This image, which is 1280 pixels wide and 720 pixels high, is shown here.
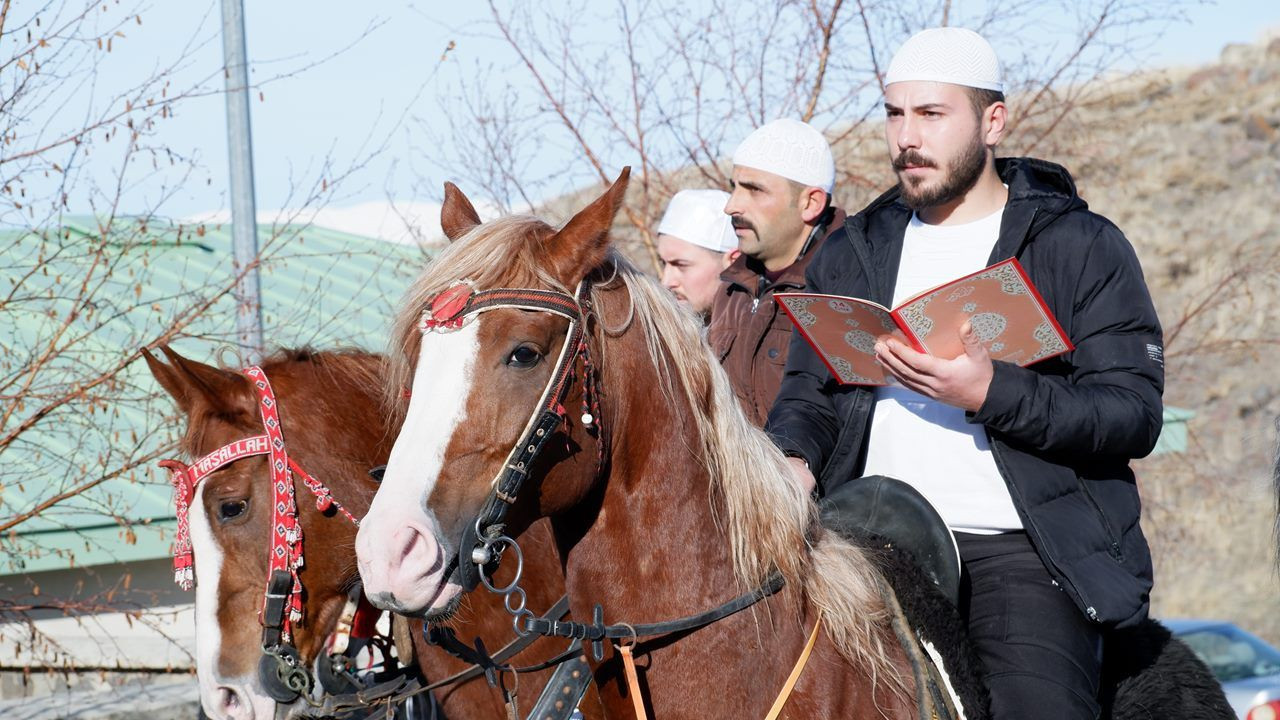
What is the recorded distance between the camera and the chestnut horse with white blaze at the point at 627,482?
8.04ft

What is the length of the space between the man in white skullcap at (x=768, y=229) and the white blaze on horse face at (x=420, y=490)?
231 centimetres

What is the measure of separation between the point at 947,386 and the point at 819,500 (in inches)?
23.4

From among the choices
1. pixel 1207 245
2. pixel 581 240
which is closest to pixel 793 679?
pixel 581 240

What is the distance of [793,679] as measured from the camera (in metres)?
2.67

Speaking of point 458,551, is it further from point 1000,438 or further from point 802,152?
point 802,152

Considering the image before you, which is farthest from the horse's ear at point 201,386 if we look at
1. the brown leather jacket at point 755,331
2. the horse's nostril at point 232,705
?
the brown leather jacket at point 755,331

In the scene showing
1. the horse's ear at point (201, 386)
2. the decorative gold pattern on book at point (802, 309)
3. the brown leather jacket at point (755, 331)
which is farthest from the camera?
the brown leather jacket at point (755, 331)

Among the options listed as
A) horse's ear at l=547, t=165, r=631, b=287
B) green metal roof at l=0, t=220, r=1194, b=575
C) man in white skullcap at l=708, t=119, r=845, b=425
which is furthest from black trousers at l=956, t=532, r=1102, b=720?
green metal roof at l=0, t=220, r=1194, b=575

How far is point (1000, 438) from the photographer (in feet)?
9.71

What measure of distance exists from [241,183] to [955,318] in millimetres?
5603

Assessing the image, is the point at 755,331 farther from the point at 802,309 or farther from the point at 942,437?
the point at 802,309

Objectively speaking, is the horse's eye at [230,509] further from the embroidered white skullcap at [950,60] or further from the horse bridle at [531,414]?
the embroidered white skullcap at [950,60]

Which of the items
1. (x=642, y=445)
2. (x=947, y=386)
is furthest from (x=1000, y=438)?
(x=642, y=445)

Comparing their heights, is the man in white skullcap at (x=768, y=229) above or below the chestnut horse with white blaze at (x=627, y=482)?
above
